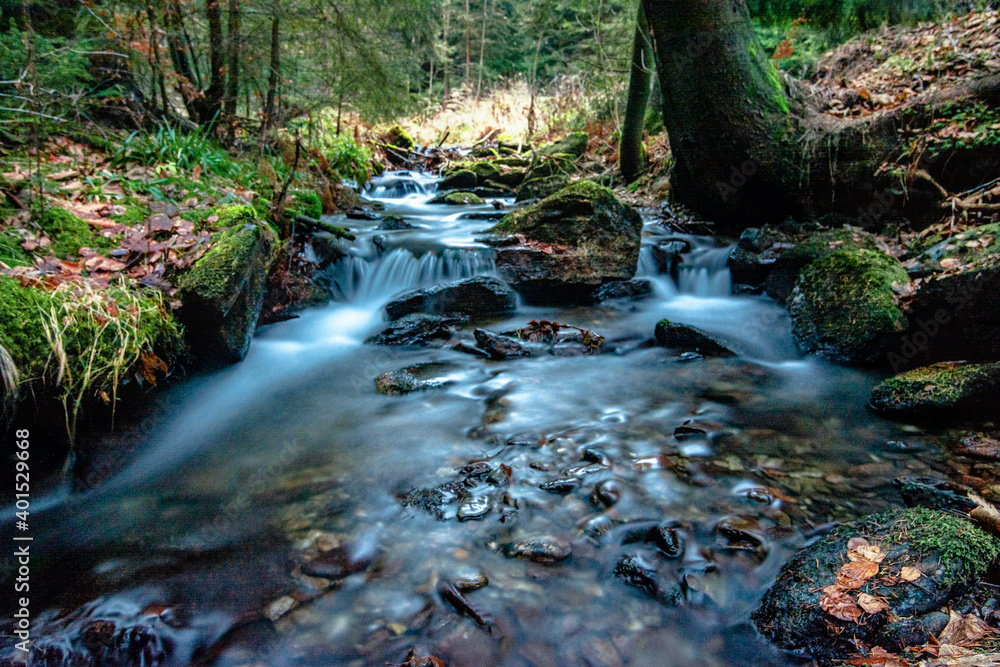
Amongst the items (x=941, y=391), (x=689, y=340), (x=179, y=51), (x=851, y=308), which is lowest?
(x=689, y=340)

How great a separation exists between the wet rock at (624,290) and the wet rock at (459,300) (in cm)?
111

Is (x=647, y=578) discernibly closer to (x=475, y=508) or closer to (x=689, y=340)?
(x=475, y=508)

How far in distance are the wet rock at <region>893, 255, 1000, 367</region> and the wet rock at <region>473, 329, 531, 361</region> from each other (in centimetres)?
301

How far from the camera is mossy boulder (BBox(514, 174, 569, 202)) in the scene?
1032 cm

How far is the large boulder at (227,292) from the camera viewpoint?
369 centimetres

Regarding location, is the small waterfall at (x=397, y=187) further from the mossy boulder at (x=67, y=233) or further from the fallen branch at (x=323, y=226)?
the mossy boulder at (x=67, y=233)

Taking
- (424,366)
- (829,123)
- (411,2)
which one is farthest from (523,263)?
(829,123)

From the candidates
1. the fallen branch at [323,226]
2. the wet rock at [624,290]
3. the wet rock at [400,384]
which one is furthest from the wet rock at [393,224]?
the wet rock at [400,384]

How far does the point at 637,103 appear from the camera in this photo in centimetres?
852

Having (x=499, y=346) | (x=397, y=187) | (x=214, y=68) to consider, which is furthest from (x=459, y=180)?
(x=499, y=346)

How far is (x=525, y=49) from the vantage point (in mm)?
27125

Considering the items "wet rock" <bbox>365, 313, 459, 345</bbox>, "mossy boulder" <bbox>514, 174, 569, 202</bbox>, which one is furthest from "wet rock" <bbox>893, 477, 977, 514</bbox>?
"mossy boulder" <bbox>514, 174, 569, 202</bbox>

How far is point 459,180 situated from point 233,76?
19.7 feet

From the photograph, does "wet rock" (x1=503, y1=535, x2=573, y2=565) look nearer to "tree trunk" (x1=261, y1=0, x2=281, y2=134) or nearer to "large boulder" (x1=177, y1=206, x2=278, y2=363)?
"large boulder" (x1=177, y1=206, x2=278, y2=363)
